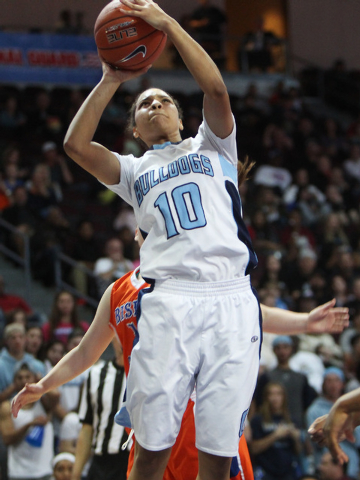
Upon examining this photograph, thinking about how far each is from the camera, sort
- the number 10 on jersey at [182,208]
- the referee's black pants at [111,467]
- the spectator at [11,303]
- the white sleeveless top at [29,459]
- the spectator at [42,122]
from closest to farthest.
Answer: the number 10 on jersey at [182,208] < the referee's black pants at [111,467] < the white sleeveless top at [29,459] < the spectator at [11,303] < the spectator at [42,122]

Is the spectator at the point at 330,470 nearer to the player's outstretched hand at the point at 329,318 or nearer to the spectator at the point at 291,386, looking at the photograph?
the spectator at the point at 291,386

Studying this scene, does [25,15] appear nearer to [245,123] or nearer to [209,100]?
[245,123]

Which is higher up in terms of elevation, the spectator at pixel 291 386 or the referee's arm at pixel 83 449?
the referee's arm at pixel 83 449

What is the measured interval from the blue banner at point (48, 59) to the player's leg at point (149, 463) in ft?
33.2

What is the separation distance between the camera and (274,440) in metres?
6.78

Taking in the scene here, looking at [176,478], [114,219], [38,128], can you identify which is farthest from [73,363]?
[38,128]

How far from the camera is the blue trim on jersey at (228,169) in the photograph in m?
3.22

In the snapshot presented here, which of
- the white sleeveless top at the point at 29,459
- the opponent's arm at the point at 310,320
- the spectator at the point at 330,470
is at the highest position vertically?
the opponent's arm at the point at 310,320

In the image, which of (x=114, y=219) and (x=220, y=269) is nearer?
(x=220, y=269)

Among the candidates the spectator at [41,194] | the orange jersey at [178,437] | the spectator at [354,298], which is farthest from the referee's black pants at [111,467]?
the spectator at [41,194]

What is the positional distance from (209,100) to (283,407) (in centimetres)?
449

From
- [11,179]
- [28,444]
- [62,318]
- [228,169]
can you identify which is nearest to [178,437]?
[228,169]

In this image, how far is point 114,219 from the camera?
11195 millimetres

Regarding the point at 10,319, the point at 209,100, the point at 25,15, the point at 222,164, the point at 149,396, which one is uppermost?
the point at 209,100
